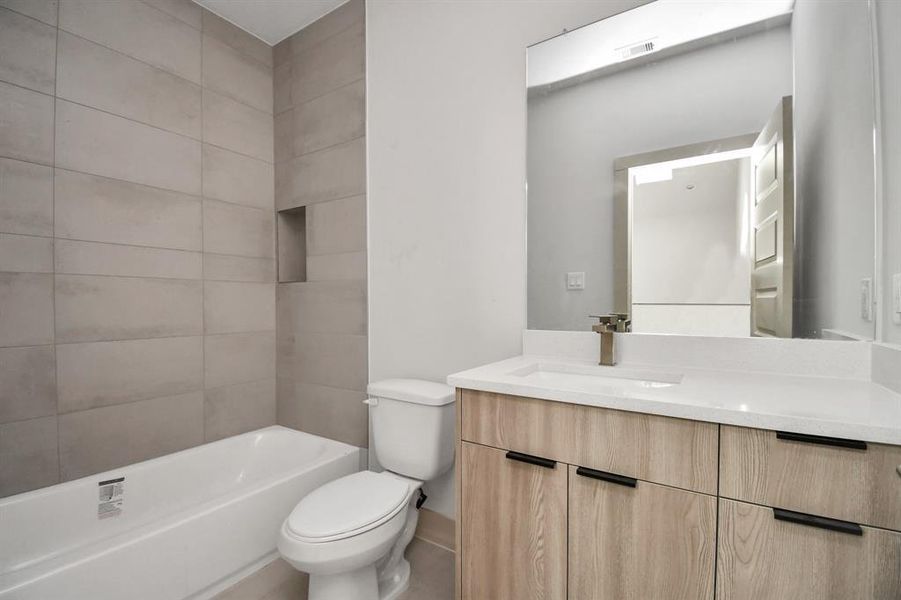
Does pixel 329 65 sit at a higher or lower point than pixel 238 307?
higher

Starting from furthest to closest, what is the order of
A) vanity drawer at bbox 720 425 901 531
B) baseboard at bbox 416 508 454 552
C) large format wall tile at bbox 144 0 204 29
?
large format wall tile at bbox 144 0 204 29 < baseboard at bbox 416 508 454 552 < vanity drawer at bbox 720 425 901 531

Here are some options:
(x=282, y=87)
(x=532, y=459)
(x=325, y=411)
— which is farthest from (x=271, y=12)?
(x=532, y=459)

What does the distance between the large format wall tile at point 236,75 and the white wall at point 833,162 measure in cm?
256

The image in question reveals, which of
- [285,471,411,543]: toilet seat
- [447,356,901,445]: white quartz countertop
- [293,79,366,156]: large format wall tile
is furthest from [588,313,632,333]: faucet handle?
[293,79,366,156]: large format wall tile

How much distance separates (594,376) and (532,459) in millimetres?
439

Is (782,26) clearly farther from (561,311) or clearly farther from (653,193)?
(561,311)

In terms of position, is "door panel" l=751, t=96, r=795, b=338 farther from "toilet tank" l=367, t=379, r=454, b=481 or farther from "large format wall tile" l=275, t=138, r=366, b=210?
"large format wall tile" l=275, t=138, r=366, b=210

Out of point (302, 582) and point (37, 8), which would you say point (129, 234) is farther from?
point (302, 582)

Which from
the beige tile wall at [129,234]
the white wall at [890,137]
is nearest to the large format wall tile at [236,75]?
the beige tile wall at [129,234]

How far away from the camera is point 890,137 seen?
39.4 inches

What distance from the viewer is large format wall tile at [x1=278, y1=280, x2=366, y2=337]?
2.14 meters

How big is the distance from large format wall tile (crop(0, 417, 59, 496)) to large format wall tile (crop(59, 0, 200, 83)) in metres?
1.67

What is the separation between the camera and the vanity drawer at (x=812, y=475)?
0.70 meters

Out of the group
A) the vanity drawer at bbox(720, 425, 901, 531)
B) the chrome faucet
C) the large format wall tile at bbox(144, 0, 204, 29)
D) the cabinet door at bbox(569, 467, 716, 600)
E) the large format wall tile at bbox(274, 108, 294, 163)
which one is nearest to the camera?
the vanity drawer at bbox(720, 425, 901, 531)
